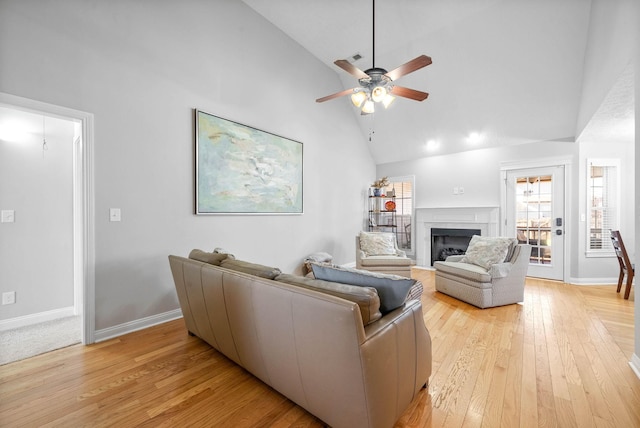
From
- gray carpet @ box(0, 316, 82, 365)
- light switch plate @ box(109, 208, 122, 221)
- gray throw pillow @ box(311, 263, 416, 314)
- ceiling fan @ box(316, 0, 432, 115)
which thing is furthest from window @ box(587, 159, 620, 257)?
gray carpet @ box(0, 316, 82, 365)

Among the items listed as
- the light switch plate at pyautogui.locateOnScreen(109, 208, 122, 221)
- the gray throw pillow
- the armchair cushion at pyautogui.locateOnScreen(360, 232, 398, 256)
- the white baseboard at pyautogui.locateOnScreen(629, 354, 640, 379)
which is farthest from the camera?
the armchair cushion at pyautogui.locateOnScreen(360, 232, 398, 256)

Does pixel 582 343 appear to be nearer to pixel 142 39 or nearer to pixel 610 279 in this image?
pixel 610 279

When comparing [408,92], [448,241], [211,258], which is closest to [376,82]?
[408,92]

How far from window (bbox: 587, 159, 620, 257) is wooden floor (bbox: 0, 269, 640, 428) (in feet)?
7.43

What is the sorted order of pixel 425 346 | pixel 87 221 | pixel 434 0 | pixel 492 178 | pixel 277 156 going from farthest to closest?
pixel 492 178
pixel 277 156
pixel 434 0
pixel 87 221
pixel 425 346

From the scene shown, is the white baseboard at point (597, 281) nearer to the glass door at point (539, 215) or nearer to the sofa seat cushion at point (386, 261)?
the glass door at point (539, 215)

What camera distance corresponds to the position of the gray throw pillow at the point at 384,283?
148cm

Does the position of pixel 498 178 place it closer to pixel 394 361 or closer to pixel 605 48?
pixel 605 48

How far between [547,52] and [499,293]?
11.0 feet

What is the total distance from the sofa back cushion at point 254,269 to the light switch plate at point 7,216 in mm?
2473

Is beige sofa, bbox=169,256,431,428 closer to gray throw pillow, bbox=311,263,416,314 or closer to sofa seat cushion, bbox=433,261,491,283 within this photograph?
gray throw pillow, bbox=311,263,416,314

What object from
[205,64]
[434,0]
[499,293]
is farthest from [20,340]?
[434,0]

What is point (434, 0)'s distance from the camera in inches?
137

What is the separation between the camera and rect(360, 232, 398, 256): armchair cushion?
4.69 m
